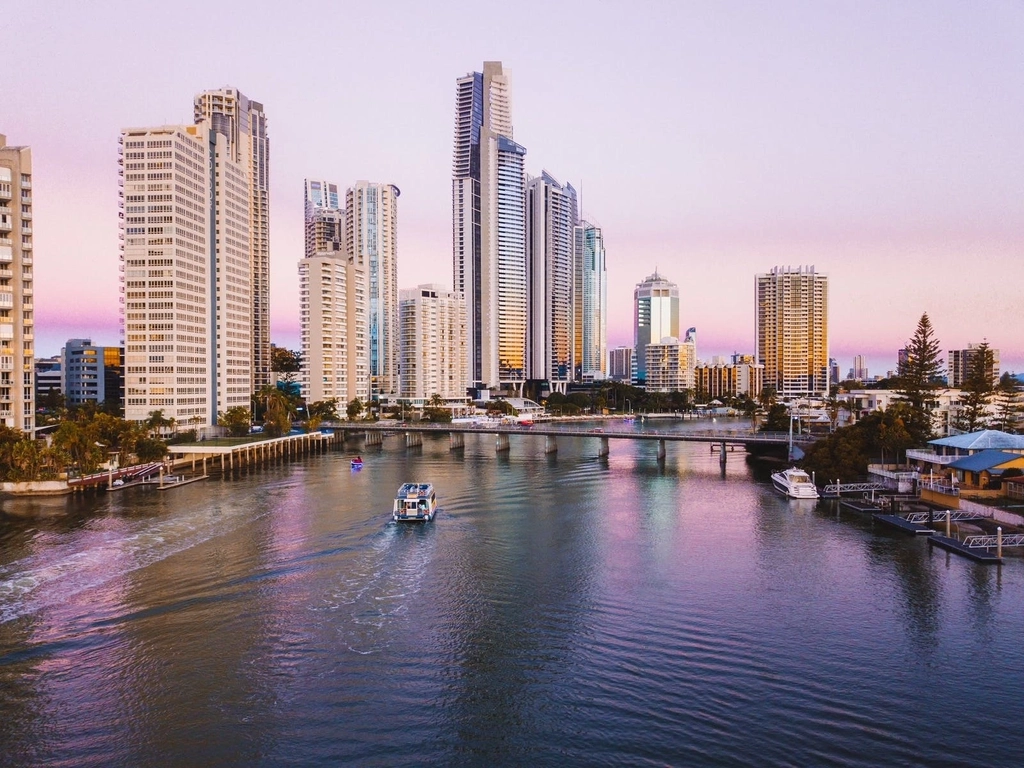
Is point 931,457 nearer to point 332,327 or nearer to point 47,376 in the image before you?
point 332,327

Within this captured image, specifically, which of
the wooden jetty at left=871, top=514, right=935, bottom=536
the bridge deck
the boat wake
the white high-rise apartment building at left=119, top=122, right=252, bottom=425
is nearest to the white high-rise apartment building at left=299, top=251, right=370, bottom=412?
the bridge deck

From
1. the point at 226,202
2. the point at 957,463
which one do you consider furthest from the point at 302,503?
the point at 226,202

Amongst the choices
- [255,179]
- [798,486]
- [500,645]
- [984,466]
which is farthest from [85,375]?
[984,466]

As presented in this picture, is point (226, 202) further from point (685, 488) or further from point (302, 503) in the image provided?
point (685, 488)

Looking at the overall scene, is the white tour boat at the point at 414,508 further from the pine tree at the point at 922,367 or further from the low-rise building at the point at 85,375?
the low-rise building at the point at 85,375

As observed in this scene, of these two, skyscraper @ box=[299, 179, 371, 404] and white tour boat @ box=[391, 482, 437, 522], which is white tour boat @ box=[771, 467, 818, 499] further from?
skyscraper @ box=[299, 179, 371, 404]
